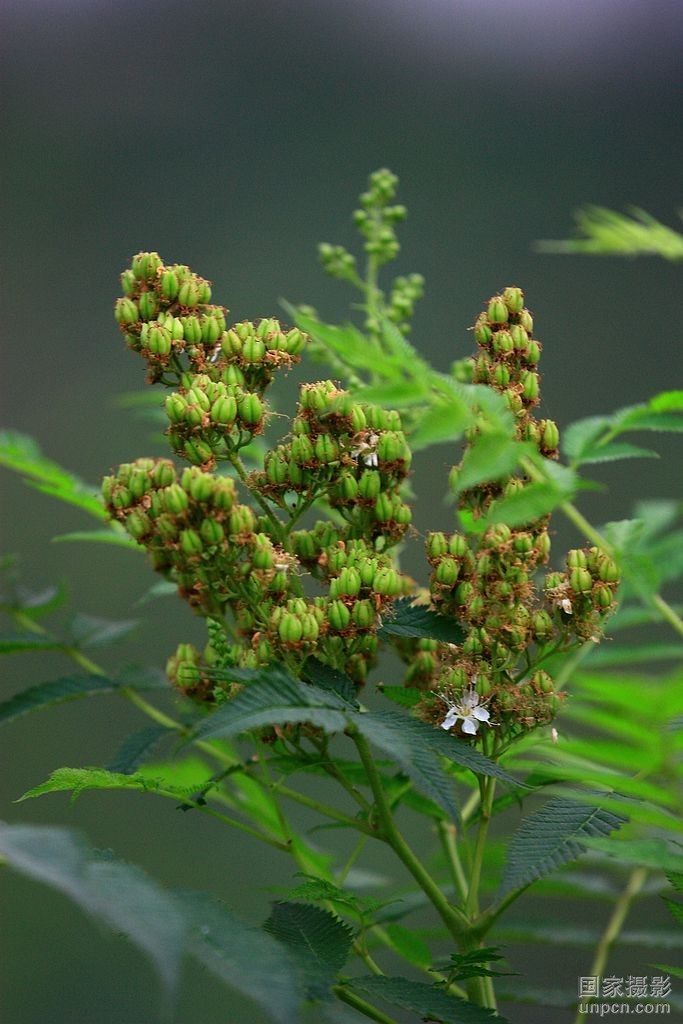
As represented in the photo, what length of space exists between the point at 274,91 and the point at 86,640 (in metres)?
4.34

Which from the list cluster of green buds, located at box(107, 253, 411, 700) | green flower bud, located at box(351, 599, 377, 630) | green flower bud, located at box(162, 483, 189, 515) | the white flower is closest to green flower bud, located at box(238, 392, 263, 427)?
cluster of green buds, located at box(107, 253, 411, 700)

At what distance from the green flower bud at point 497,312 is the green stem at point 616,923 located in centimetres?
75

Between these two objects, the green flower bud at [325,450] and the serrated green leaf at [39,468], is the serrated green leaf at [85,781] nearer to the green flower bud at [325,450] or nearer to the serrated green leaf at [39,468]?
the green flower bud at [325,450]

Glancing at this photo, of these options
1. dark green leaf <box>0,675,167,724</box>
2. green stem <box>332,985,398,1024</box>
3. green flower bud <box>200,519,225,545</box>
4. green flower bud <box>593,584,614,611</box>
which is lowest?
green stem <box>332,985,398,1024</box>

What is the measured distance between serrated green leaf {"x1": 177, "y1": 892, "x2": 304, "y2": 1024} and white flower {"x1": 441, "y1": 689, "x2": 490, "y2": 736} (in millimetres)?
263

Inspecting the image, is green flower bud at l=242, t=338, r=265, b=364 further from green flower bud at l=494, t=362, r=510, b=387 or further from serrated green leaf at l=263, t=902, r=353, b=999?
serrated green leaf at l=263, t=902, r=353, b=999

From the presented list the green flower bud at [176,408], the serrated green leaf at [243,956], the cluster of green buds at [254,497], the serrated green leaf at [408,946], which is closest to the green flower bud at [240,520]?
the cluster of green buds at [254,497]

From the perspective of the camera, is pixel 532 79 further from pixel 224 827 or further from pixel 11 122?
pixel 224 827

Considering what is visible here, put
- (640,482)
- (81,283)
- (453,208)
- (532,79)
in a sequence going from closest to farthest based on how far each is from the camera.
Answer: (640,482)
(81,283)
(453,208)
(532,79)

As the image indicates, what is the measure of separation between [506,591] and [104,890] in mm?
478

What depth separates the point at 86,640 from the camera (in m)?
1.50

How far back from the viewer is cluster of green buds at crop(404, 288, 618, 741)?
1.03 m

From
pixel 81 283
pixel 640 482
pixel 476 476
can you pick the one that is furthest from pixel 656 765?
pixel 81 283

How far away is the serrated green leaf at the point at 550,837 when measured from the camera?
2.90ft
